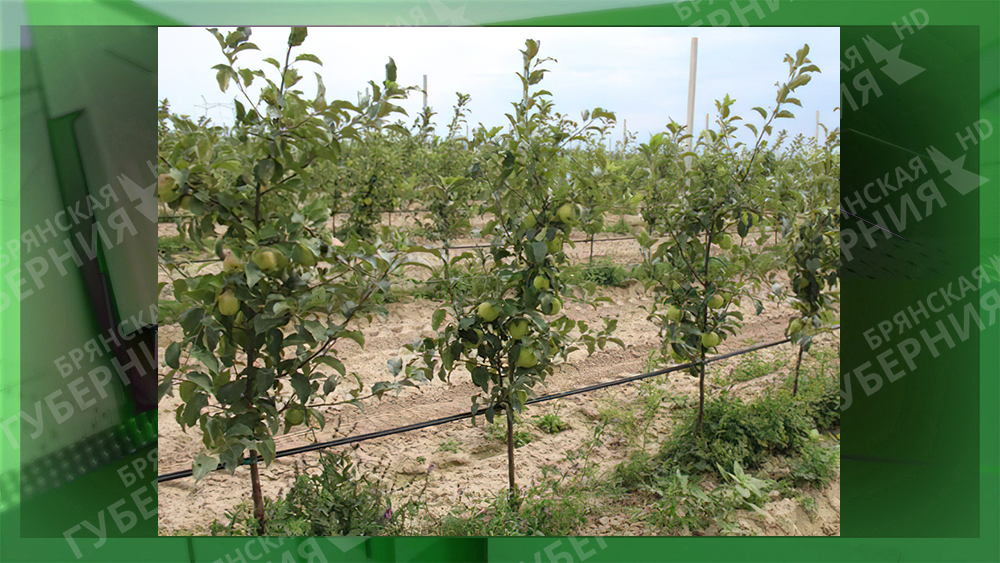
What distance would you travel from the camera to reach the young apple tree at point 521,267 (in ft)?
6.68

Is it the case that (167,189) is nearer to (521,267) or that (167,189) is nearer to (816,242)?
(521,267)

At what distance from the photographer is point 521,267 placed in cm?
225

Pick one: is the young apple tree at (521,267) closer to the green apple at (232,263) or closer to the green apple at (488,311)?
the green apple at (488,311)

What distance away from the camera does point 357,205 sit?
17.9 ft

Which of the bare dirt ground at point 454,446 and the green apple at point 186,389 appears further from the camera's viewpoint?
the bare dirt ground at point 454,446

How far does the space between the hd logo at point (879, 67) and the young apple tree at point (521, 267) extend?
0.72 metres

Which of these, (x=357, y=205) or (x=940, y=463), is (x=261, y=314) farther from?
(x=357, y=205)

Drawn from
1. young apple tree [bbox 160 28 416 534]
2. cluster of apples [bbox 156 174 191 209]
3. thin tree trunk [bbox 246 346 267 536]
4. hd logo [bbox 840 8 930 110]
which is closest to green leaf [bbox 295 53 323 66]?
young apple tree [bbox 160 28 416 534]

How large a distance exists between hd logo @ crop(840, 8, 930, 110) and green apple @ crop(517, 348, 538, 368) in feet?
4.09

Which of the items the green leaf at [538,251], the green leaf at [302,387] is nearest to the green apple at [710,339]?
the green leaf at [538,251]

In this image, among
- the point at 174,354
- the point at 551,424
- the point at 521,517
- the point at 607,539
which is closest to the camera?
the point at 174,354

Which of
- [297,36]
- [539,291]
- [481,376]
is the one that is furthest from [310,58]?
[481,376]

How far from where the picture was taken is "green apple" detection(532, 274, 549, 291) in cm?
204

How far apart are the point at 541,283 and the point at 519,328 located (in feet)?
0.58
